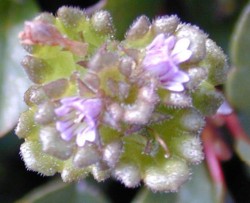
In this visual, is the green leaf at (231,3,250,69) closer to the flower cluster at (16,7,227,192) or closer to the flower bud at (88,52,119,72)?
the flower cluster at (16,7,227,192)

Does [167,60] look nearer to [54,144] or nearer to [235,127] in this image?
[54,144]

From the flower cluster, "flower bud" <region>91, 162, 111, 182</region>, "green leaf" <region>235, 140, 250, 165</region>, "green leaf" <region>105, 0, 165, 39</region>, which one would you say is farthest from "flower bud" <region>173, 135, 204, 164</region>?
"green leaf" <region>105, 0, 165, 39</region>

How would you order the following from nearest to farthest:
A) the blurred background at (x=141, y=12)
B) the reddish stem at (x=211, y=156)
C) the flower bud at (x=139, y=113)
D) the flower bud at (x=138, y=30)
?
the flower bud at (x=139, y=113) → the flower bud at (x=138, y=30) → the reddish stem at (x=211, y=156) → the blurred background at (x=141, y=12)

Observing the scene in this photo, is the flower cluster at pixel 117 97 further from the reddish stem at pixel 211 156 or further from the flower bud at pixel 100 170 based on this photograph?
the reddish stem at pixel 211 156

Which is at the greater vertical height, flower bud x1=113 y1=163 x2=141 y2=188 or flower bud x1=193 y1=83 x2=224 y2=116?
flower bud x1=193 y1=83 x2=224 y2=116

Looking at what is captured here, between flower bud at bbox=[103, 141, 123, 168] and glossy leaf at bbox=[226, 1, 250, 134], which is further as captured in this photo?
glossy leaf at bbox=[226, 1, 250, 134]

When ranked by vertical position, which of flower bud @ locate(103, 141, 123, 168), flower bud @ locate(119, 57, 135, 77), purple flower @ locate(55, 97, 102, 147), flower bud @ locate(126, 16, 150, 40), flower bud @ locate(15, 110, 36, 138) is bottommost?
flower bud @ locate(103, 141, 123, 168)

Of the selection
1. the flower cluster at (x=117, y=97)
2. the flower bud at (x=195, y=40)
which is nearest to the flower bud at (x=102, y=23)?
the flower cluster at (x=117, y=97)

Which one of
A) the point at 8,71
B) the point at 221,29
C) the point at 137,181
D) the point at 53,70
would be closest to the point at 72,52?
the point at 53,70
